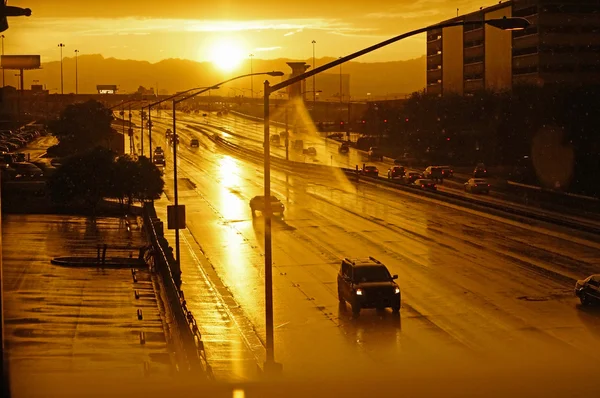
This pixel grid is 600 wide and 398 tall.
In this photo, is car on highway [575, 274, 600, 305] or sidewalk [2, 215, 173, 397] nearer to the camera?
sidewalk [2, 215, 173, 397]

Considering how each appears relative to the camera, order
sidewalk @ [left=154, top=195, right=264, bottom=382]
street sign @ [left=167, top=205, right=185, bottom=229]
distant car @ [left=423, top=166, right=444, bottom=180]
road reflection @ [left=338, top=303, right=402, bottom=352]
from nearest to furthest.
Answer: sidewalk @ [left=154, top=195, right=264, bottom=382]
road reflection @ [left=338, top=303, right=402, bottom=352]
street sign @ [left=167, top=205, right=185, bottom=229]
distant car @ [left=423, top=166, right=444, bottom=180]

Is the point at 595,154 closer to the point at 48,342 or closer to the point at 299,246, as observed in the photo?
the point at 299,246

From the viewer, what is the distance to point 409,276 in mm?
30844

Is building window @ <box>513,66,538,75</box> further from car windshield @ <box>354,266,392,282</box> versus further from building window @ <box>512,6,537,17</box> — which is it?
car windshield @ <box>354,266,392,282</box>

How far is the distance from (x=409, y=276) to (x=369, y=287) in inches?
253

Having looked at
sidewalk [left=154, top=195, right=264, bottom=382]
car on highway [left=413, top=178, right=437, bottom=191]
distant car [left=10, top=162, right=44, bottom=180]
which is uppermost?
distant car [left=10, top=162, right=44, bottom=180]

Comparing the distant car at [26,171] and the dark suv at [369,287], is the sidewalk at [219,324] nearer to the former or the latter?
the dark suv at [369,287]

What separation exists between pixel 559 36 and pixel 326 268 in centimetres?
8545

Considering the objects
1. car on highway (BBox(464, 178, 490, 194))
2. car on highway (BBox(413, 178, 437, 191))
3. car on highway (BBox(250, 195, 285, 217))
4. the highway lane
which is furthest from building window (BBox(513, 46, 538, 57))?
car on highway (BBox(250, 195, 285, 217))

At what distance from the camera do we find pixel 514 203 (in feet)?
174

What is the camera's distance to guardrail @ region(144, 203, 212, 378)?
16.8 meters

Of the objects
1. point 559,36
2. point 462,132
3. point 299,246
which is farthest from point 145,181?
point 559,36

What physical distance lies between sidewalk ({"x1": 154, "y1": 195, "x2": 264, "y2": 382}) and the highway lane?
46cm

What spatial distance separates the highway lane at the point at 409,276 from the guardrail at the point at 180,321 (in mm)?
1963
